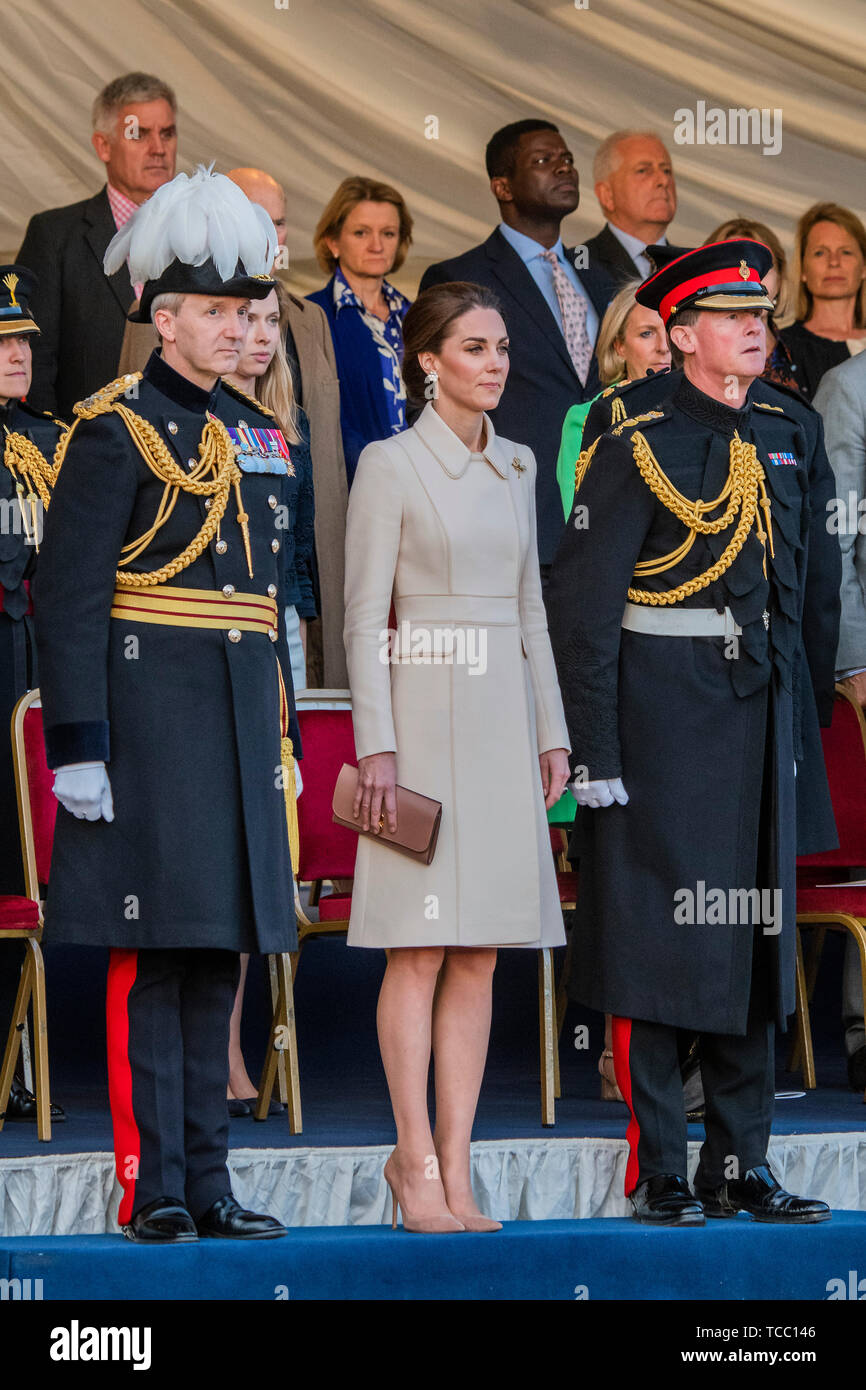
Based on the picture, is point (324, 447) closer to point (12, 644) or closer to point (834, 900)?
point (12, 644)

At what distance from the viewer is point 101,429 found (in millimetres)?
4035

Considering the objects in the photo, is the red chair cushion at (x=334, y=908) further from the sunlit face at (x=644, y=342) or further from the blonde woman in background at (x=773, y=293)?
the blonde woman in background at (x=773, y=293)

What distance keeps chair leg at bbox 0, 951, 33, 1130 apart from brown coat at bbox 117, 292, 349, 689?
65.2 inches

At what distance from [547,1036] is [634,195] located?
3116 millimetres

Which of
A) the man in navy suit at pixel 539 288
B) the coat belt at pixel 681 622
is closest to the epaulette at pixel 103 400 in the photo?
the coat belt at pixel 681 622

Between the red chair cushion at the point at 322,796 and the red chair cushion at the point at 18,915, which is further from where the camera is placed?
the red chair cushion at the point at 322,796

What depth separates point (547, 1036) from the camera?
516 centimetres

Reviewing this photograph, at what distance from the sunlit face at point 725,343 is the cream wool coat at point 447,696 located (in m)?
0.47

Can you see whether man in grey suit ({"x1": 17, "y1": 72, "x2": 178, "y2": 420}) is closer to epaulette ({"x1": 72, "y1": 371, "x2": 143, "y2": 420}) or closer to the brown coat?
the brown coat

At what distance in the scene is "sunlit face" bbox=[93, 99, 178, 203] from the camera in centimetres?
671

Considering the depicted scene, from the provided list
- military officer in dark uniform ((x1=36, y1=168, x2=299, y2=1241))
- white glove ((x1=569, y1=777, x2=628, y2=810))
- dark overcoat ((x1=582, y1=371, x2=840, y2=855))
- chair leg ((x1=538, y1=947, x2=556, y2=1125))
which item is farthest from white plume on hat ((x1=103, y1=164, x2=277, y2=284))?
chair leg ((x1=538, y1=947, x2=556, y2=1125))

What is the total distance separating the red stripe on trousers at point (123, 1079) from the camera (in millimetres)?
4031
